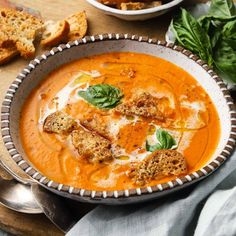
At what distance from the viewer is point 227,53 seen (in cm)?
321

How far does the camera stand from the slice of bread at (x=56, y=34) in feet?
11.3

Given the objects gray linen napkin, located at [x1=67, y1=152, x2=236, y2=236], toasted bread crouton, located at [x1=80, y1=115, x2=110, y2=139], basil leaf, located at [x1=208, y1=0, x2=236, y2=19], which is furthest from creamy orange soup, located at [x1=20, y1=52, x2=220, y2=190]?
basil leaf, located at [x1=208, y1=0, x2=236, y2=19]

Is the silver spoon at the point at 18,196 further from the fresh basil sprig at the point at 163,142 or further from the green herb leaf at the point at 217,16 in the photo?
the green herb leaf at the point at 217,16

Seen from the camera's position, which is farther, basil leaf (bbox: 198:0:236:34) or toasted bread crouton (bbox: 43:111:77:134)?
basil leaf (bbox: 198:0:236:34)

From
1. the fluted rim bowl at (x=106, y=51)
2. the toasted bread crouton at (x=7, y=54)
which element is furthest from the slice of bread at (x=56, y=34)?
the fluted rim bowl at (x=106, y=51)

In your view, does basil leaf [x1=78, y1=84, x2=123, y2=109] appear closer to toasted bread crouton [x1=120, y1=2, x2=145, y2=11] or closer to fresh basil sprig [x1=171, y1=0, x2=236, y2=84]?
fresh basil sprig [x1=171, y1=0, x2=236, y2=84]

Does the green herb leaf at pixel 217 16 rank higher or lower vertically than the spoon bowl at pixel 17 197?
higher

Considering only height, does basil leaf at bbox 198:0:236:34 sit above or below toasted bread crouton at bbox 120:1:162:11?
above

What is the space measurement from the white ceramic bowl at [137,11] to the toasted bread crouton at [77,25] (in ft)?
0.42

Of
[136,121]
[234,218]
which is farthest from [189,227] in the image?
[136,121]

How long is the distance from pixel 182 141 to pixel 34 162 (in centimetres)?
73

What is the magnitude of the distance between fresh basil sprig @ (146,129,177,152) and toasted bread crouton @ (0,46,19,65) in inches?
45.8

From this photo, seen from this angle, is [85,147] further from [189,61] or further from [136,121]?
[189,61]

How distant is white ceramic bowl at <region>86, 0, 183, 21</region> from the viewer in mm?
3434
